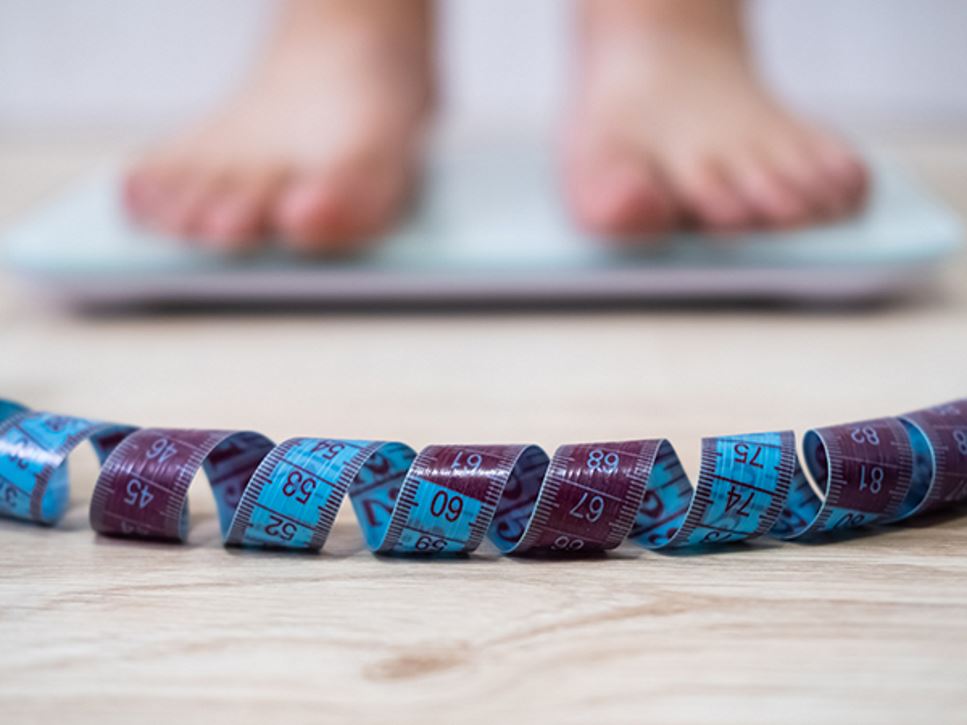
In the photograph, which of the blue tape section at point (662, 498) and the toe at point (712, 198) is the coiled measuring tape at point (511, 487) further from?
the toe at point (712, 198)

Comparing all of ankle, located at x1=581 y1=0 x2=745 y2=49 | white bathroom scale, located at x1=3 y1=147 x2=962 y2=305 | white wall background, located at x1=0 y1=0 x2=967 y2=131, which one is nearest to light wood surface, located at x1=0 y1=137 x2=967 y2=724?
white bathroom scale, located at x1=3 y1=147 x2=962 y2=305

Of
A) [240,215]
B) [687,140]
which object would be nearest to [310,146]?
[240,215]

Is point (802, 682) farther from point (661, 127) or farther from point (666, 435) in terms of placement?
point (661, 127)

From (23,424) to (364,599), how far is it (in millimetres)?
271

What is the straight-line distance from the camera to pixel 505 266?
1.10 m

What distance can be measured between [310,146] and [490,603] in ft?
2.29

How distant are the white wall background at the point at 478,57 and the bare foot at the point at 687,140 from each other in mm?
978

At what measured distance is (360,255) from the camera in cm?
111

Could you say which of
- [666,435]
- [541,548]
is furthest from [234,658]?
[666,435]

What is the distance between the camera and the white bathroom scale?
109 centimetres

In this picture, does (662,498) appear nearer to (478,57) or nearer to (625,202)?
(625,202)

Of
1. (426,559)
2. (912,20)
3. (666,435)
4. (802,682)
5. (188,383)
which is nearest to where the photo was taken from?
(802,682)

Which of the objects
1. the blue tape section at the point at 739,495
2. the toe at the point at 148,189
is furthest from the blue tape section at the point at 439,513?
the toe at the point at 148,189

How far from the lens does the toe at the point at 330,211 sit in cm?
108
